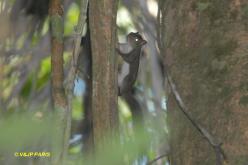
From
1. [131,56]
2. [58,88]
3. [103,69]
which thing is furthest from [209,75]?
[131,56]

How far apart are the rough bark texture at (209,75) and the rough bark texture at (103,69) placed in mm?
185

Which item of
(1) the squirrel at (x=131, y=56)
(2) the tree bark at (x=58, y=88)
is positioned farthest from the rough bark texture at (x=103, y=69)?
(1) the squirrel at (x=131, y=56)

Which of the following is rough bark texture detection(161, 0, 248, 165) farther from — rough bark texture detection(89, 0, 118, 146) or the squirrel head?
the squirrel head

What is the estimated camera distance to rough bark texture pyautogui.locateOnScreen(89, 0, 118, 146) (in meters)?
1.54

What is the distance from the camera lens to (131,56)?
103 inches

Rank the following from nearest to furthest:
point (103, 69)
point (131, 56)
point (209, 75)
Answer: point (209, 75), point (103, 69), point (131, 56)

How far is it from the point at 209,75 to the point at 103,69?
0.32 m

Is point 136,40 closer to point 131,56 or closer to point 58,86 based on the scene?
point 131,56

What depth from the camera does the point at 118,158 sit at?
4.81 feet

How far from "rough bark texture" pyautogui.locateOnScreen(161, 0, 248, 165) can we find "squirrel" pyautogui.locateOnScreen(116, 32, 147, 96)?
886mm

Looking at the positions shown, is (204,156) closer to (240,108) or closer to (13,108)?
(240,108)

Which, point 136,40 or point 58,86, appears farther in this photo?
point 136,40

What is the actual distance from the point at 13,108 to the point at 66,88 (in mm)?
956

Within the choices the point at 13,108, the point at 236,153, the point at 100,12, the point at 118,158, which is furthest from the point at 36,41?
the point at 236,153
